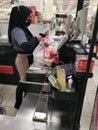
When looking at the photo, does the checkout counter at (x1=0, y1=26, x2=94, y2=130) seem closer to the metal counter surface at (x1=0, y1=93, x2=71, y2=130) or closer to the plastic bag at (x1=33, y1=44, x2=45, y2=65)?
the metal counter surface at (x1=0, y1=93, x2=71, y2=130)

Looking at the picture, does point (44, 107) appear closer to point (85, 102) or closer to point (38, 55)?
point (38, 55)

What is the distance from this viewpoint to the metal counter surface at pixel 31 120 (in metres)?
1.44

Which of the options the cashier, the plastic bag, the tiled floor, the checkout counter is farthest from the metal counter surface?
the tiled floor

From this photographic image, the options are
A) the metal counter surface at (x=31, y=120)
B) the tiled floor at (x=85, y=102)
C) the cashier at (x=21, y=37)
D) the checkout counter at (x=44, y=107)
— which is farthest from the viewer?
the tiled floor at (x=85, y=102)

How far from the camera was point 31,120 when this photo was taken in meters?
1.52

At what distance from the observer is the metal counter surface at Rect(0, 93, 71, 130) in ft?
4.73

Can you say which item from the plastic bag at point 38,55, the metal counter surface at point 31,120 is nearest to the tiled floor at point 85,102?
the metal counter surface at point 31,120

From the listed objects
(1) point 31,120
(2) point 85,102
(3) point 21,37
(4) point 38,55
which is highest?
(3) point 21,37

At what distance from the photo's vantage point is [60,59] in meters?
1.85

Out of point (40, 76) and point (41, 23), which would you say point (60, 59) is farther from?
point (41, 23)

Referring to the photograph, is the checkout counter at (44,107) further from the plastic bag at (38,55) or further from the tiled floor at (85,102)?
the tiled floor at (85,102)

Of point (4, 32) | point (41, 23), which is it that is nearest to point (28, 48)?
point (41, 23)

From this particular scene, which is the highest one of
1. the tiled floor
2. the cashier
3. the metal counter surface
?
the cashier

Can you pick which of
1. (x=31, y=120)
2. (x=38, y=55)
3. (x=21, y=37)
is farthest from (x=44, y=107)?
(x=21, y=37)
